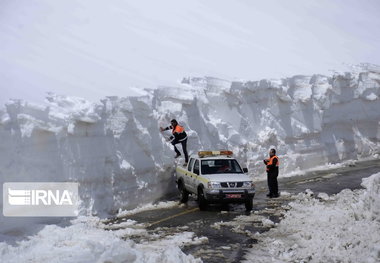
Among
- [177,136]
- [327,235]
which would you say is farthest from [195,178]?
[327,235]

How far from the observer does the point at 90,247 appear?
388 inches

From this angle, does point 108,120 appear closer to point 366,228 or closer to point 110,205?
point 110,205

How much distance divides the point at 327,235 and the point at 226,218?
13.1 ft

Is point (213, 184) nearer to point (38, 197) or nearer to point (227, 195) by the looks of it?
point (227, 195)

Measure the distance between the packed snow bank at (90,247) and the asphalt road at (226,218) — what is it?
2.00ft

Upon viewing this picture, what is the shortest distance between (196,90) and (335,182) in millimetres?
6677

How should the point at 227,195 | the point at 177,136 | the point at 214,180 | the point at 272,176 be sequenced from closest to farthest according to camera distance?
the point at 227,195 → the point at 214,180 → the point at 272,176 → the point at 177,136

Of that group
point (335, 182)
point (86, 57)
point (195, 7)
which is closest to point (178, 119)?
point (86, 57)

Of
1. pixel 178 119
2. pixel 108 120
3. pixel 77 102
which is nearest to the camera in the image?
pixel 77 102

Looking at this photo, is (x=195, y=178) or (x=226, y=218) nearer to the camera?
(x=226, y=218)

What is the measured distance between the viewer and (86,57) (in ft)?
66.8

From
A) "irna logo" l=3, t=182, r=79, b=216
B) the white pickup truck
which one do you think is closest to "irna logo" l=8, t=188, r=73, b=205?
"irna logo" l=3, t=182, r=79, b=216

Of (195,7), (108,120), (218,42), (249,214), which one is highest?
(195,7)

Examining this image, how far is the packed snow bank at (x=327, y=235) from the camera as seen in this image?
392 inches
